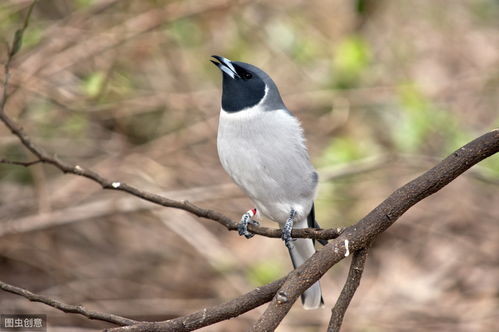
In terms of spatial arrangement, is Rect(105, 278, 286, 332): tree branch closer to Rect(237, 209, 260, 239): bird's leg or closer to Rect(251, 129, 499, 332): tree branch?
Rect(251, 129, 499, 332): tree branch

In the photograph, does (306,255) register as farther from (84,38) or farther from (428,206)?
(428,206)

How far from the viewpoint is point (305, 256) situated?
346 centimetres

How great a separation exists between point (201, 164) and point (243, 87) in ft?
9.88

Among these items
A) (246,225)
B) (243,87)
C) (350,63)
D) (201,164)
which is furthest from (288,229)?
(201,164)

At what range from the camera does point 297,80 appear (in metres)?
6.72

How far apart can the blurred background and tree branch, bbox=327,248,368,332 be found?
2.51m

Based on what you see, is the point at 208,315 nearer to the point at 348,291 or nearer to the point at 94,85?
the point at 348,291

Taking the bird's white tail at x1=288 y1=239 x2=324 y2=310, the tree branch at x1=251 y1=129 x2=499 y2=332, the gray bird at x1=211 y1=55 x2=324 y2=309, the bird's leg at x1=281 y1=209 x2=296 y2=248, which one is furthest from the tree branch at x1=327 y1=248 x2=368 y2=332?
the bird's white tail at x1=288 y1=239 x2=324 y2=310

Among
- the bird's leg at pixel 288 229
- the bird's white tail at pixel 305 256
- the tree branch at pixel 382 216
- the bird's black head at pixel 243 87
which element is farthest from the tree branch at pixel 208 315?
the bird's black head at pixel 243 87

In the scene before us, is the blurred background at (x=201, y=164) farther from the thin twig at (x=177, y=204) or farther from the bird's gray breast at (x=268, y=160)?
the thin twig at (x=177, y=204)

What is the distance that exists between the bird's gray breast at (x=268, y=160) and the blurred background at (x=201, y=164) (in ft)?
4.74

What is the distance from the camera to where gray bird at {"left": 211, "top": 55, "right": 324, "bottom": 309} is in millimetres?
3016

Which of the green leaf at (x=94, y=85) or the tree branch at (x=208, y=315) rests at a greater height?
the green leaf at (x=94, y=85)

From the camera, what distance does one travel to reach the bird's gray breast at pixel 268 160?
3010mm
